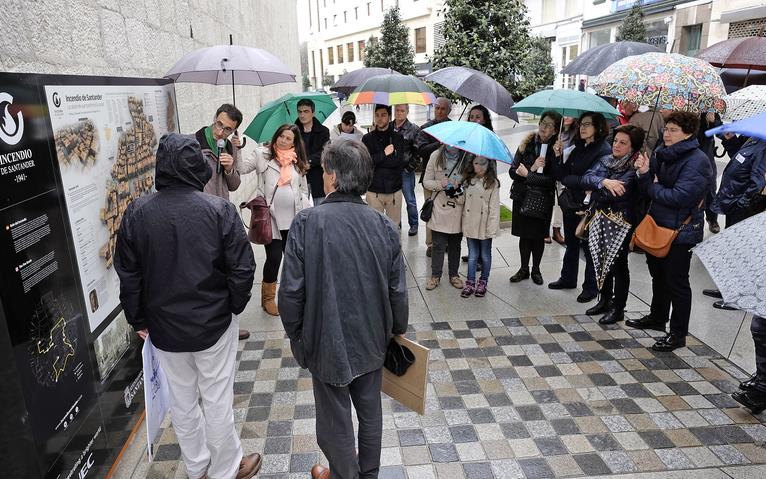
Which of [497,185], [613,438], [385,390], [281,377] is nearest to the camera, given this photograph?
[385,390]

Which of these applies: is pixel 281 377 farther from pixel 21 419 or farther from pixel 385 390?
pixel 21 419

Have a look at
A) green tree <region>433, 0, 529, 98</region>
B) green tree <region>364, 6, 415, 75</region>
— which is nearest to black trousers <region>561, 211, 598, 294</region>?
green tree <region>433, 0, 529, 98</region>

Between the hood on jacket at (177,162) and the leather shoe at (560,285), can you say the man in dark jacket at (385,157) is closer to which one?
the leather shoe at (560,285)

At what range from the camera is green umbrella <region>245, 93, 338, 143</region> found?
5.52 meters

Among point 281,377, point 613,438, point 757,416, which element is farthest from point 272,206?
point 757,416

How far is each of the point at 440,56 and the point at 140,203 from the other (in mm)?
7366

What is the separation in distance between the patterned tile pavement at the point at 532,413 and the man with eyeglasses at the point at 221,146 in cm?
146

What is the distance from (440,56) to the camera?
8914mm

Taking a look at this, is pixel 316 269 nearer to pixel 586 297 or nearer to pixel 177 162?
pixel 177 162

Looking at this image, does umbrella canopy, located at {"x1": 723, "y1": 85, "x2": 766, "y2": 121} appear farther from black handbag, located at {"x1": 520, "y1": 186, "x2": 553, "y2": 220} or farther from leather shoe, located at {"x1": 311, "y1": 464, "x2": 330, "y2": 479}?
leather shoe, located at {"x1": 311, "y1": 464, "x2": 330, "y2": 479}

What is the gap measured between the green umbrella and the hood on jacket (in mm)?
2833

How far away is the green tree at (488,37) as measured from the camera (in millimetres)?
8281

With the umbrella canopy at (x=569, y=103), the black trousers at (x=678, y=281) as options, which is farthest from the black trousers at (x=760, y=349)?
the umbrella canopy at (x=569, y=103)

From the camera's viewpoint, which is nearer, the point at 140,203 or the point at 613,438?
the point at 140,203
